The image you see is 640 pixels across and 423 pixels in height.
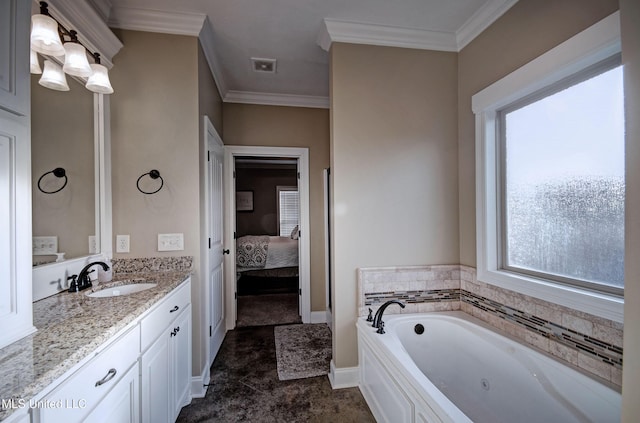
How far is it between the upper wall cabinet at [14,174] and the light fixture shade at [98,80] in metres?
0.59

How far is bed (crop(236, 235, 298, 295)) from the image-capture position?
4664 mm

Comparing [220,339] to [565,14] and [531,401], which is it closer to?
[531,401]

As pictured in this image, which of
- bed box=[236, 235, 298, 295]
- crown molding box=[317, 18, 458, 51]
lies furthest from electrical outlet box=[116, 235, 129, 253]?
bed box=[236, 235, 298, 295]

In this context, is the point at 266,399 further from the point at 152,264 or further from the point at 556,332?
the point at 556,332

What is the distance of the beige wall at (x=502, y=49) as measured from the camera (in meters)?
1.42

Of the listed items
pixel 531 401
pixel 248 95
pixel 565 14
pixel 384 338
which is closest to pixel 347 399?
pixel 384 338

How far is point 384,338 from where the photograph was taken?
172 centimetres

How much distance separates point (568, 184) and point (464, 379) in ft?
4.51

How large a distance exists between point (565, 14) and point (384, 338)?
Answer: 2097 millimetres

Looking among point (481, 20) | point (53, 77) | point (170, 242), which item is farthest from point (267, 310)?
point (481, 20)

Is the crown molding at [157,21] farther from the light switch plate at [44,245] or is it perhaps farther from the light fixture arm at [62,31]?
the light switch plate at [44,245]

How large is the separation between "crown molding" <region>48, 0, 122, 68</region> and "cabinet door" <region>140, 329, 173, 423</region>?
1849mm

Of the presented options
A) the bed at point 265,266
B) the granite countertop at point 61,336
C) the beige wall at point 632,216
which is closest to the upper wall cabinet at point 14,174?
the granite countertop at point 61,336

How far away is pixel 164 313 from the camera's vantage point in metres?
1.50
